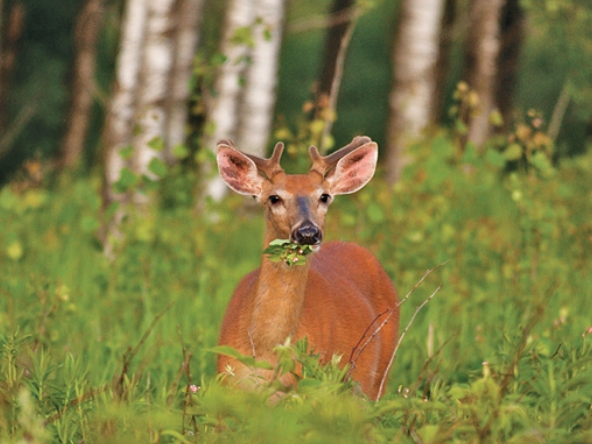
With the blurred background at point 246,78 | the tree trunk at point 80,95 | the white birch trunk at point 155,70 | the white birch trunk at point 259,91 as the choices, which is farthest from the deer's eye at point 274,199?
the tree trunk at point 80,95

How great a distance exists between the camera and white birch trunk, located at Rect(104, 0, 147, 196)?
27.9 feet

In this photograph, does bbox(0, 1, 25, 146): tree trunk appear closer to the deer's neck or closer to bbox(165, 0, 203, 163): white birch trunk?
bbox(165, 0, 203, 163): white birch trunk

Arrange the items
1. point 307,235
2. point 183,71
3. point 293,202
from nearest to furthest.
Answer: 1. point 307,235
2. point 293,202
3. point 183,71

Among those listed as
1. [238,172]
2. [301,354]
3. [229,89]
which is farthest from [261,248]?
[301,354]

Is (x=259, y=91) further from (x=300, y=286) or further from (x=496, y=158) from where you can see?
(x=300, y=286)

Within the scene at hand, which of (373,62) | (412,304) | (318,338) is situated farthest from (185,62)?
(373,62)

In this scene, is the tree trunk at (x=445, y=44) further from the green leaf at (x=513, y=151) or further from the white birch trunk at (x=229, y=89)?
the green leaf at (x=513, y=151)

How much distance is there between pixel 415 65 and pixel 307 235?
7362 millimetres

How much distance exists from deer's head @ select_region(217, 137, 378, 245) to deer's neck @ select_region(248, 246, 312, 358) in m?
0.16

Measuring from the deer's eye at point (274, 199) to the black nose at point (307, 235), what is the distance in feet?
1.27

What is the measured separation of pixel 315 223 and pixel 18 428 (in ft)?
4.65

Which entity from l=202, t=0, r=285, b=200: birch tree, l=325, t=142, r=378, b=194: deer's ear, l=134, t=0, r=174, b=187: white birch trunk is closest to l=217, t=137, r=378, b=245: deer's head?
l=325, t=142, r=378, b=194: deer's ear

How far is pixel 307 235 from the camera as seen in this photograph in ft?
12.9

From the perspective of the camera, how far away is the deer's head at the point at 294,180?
425 cm
